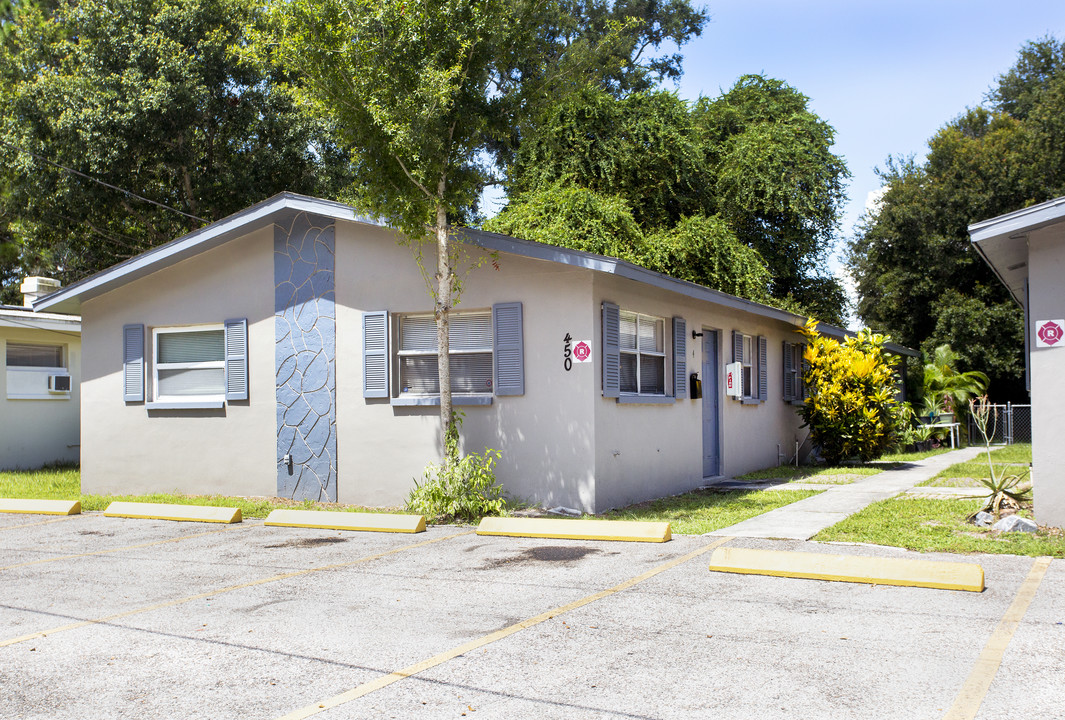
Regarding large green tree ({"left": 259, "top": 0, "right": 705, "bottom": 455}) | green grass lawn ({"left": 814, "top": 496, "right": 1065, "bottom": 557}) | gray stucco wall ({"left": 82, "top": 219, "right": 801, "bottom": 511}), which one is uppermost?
large green tree ({"left": 259, "top": 0, "right": 705, "bottom": 455})

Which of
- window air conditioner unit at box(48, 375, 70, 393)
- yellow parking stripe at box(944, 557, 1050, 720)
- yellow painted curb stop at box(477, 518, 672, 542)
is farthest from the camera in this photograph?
window air conditioner unit at box(48, 375, 70, 393)

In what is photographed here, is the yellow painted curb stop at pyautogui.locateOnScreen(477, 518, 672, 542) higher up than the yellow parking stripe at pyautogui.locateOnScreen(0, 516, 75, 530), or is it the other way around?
the yellow painted curb stop at pyautogui.locateOnScreen(477, 518, 672, 542)

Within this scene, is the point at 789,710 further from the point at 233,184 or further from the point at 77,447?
the point at 233,184

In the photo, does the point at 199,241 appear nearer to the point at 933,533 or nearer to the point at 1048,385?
the point at 933,533

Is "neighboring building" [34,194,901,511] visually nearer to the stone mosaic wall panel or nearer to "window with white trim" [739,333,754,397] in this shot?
the stone mosaic wall panel

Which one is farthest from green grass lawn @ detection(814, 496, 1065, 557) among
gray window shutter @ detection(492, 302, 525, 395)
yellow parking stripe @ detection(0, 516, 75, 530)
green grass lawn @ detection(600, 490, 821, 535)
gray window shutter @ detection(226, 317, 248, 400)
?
yellow parking stripe @ detection(0, 516, 75, 530)

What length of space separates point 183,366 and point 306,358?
2.46 meters

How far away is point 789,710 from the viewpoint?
4.24 m

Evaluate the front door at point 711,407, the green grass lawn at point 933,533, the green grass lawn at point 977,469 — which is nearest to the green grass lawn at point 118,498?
the front door at point 711,407

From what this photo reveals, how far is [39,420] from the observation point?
1875cm

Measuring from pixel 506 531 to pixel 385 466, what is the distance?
10.1ft

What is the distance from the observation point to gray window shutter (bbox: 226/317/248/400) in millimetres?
13109

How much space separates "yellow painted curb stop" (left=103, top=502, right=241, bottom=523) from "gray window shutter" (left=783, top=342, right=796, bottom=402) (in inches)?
451

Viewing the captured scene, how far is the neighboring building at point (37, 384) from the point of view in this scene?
1800cm
